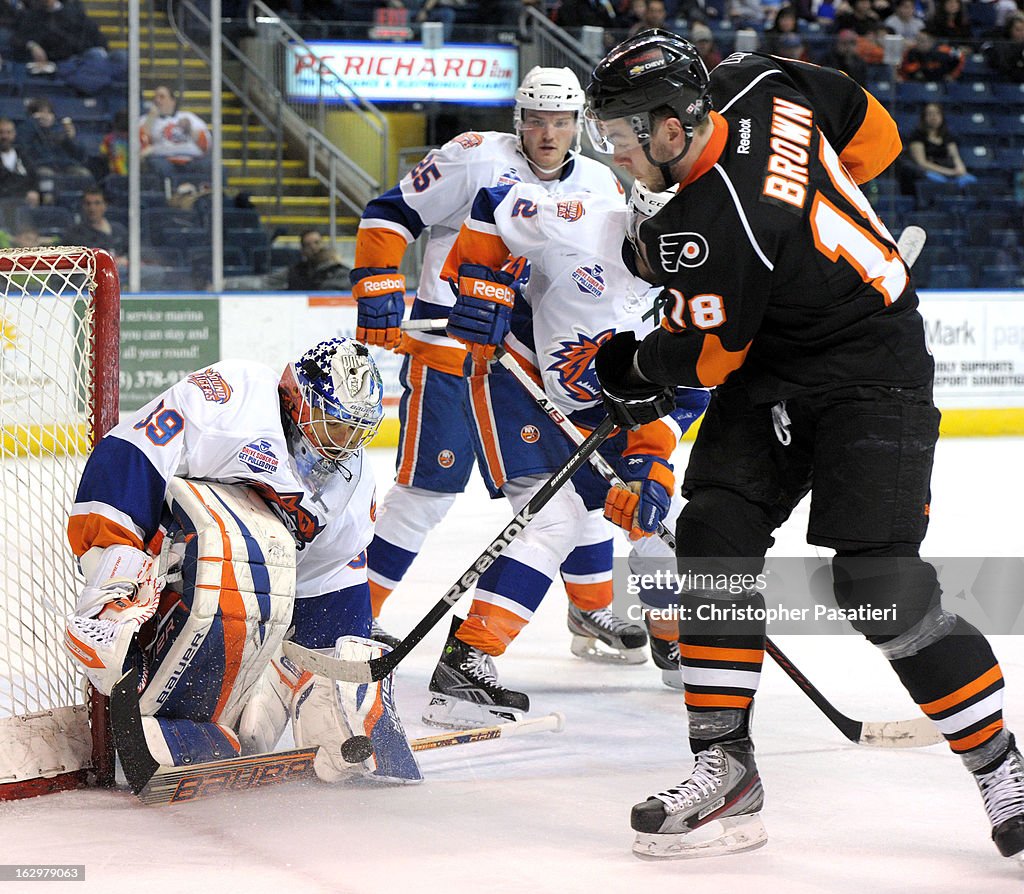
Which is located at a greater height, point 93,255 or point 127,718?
point 93,255

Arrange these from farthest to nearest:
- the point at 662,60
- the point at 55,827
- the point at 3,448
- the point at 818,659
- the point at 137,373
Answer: the point at 137,373
the point at 818,659
the point at 3,448
the point at 55,827
the point at 662,60

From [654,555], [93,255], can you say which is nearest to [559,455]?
[654,555]

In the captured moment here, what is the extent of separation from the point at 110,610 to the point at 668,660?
4.46 feet

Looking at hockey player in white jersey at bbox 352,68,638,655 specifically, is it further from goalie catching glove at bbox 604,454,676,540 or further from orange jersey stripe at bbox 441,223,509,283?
goalie catching glove at bbox 604,454,676,540

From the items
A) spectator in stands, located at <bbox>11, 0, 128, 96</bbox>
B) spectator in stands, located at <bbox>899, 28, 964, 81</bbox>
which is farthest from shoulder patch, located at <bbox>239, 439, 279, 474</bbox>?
spectator in stands, located at <bbox>899, 28, 964, 81</bbox>

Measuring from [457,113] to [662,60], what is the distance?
6735mm

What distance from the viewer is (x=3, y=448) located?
2.22 metres

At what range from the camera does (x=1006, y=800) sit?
1.90m

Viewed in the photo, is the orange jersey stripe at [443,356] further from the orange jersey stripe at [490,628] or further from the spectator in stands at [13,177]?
the spectator in stands at [13,177]

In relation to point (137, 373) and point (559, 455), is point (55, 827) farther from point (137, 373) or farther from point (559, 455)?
point (137, 373)

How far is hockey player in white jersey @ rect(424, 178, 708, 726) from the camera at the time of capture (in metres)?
2.72

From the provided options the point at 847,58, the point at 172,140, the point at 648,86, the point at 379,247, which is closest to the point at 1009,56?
the point at 847,58

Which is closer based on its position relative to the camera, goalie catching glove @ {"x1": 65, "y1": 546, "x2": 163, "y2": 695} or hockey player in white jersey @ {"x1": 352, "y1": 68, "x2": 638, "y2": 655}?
goalie catching glove @ {"x1": 65, "y1": 546, "x2": 163, "y2": 695}

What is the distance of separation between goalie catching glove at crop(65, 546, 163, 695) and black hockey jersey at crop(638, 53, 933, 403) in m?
0.74
